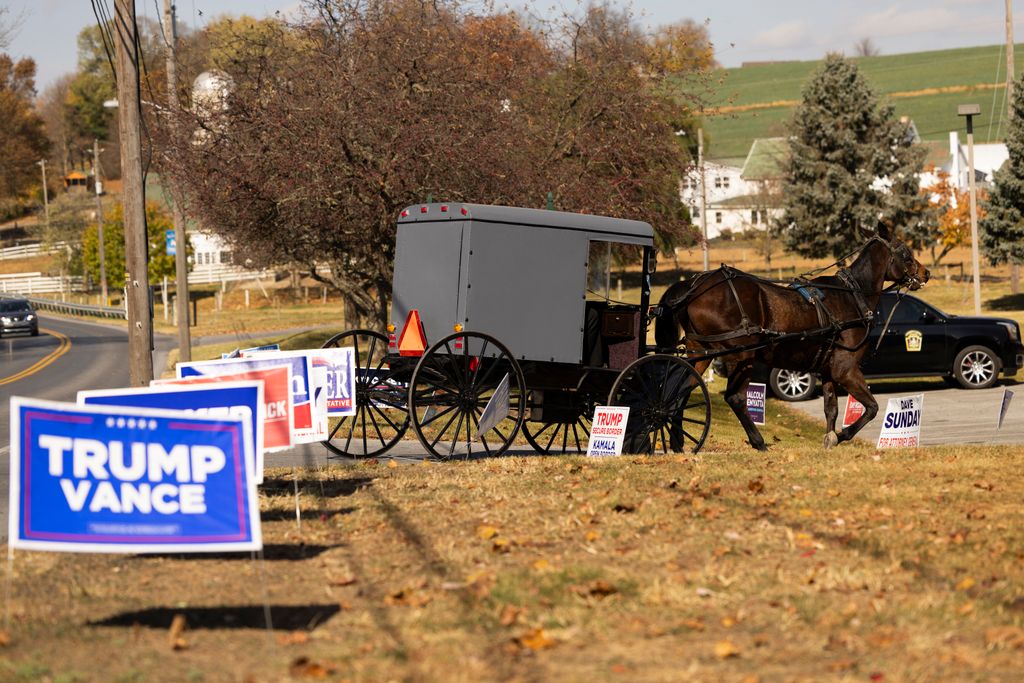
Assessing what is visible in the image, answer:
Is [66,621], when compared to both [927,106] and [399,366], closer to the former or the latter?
[399,366]

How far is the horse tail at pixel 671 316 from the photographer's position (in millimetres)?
14750

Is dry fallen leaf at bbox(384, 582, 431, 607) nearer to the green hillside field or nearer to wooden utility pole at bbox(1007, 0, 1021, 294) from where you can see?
wooden utility pole at bbox(1007, 0, 1021, 294)

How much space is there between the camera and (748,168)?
108 meters

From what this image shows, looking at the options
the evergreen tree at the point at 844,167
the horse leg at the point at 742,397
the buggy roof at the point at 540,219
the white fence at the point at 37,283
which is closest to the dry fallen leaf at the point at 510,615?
the buggy roof at the point at 540,219

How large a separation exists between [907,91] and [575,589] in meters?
152

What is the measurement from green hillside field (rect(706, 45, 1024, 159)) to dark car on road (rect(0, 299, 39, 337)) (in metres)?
70.2

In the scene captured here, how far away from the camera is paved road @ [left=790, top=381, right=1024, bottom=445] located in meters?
19.0

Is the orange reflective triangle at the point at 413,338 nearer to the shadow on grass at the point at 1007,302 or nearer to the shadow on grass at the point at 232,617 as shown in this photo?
the shadow on grass at the point at 232,617

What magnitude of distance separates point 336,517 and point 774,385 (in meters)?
17.5

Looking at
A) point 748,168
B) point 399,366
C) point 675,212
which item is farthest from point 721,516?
point 748,168

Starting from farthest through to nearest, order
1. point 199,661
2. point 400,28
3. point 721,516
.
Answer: point 400,28
point 721,516
point 199,661

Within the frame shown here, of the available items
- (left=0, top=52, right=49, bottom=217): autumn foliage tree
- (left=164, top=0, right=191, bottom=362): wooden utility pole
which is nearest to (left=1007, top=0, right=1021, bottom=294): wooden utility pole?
(left=164, top=0, right=191, bottom=362): wooden utility pole

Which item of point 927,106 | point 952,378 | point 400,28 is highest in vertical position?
point 927,106

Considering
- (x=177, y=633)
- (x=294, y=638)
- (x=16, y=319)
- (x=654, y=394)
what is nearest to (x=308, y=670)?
(x=294, y=638)
